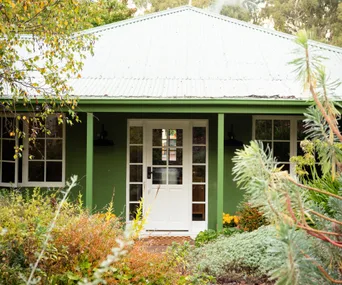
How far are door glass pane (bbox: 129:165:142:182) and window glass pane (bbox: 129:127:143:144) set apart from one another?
520 millimetres

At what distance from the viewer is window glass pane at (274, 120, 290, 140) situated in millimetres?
9031

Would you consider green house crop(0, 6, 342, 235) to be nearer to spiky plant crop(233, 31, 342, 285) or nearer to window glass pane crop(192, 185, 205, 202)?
window glass pane crop(192, 185, 205, 202)

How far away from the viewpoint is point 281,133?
905 cm

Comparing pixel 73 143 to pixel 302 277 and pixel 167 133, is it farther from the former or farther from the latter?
pixel 302 277

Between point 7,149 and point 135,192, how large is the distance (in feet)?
9.19

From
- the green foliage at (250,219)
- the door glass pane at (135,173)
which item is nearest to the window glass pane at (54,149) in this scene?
the door glass pane at (135,173)

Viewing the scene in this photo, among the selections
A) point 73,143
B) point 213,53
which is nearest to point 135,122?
point 73,143

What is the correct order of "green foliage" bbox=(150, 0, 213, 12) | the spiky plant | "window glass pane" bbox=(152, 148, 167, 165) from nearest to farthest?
the spiky plant, "window glass pane" bbox=(152, 148, 167, 165), "green foliage" bbox=(150, 0, 213, 12)

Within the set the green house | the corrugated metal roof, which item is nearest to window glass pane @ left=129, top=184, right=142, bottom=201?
the green house

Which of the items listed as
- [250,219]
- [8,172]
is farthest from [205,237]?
[8,172]

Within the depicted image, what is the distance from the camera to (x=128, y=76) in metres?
9.07

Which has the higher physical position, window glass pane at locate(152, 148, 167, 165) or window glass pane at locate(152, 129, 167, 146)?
window glass pane at locate(152, 129, 167, 146)

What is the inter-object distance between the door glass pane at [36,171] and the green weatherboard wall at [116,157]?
0.53m

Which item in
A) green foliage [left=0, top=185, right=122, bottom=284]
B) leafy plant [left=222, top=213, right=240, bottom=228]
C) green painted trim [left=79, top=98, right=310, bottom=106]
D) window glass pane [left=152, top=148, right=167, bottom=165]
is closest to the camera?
green foliage [left=0, top=185, right=122, bottom=284]
